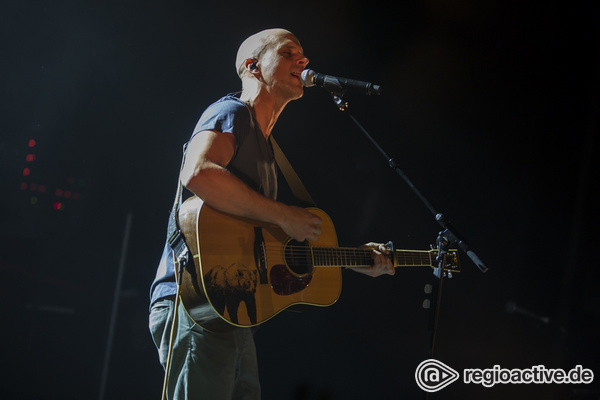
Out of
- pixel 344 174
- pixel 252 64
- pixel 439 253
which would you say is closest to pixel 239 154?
pixel 252 64

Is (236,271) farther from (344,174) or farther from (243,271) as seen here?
(344,174)

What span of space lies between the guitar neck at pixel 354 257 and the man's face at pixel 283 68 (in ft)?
2.38

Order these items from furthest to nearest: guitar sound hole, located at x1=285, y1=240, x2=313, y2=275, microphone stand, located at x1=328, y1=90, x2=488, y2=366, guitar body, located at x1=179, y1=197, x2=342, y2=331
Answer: microphone stand, located at x1=328, y1=90, x2=488, y2=366 → guitar sound hole, located at x1=285, y1=240, x2=313, y2=275 → guitar body, located at x1=179, y1=197, x2=342, y2=331

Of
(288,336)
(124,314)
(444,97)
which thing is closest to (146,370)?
(124,314)

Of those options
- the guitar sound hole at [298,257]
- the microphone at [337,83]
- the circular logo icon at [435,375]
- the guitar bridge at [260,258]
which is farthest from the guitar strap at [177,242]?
the circular logo icon at [435,375]

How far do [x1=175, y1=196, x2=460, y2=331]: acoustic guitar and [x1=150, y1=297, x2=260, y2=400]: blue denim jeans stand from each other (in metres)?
0.07

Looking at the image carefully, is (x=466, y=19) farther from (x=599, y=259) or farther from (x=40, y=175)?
(x=40, y=175)

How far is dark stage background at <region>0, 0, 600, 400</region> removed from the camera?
2311 millimetres

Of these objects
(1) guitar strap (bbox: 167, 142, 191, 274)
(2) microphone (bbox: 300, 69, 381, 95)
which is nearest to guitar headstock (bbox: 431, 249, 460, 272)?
(2) microphone (bbox: 300, 69, 381, 95)

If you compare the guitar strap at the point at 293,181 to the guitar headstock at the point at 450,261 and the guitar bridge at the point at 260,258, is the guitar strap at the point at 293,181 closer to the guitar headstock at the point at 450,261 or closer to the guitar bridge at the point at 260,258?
the guitar bridge at the point at 260,258

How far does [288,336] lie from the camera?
9.16 ft

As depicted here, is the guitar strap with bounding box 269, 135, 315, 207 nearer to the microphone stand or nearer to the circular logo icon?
the microphone stand

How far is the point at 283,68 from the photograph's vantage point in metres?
2.06

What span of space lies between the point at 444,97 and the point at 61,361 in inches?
Answer: 122
